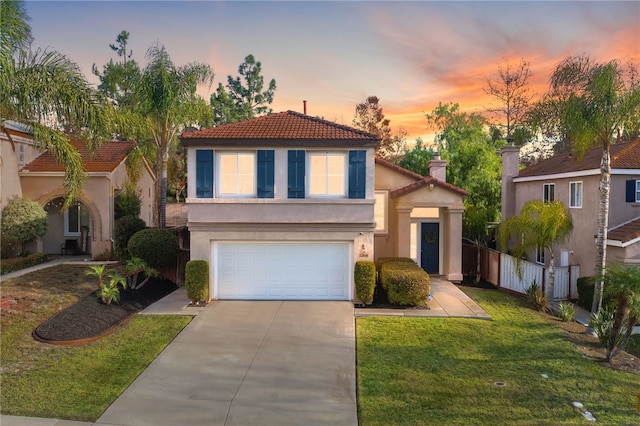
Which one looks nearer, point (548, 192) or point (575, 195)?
point (575, 195)

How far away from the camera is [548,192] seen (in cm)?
2006

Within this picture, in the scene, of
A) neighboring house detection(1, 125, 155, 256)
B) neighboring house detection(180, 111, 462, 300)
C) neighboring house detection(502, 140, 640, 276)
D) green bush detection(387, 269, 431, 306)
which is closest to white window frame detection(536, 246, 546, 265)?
neighboring house detection(502, 140, 640, 276)

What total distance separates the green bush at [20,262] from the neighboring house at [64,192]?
62.3 inches

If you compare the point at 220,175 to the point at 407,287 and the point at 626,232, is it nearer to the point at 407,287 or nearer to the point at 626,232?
the point at 407,287

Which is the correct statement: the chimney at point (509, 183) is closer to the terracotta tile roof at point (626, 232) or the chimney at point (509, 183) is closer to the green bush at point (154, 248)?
the terracotta tile roof at point (626, 232)

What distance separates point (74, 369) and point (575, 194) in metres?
18.4

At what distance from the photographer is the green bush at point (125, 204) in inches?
828

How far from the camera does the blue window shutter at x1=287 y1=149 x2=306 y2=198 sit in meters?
14.2

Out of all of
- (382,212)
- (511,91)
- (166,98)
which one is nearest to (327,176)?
(382,212)

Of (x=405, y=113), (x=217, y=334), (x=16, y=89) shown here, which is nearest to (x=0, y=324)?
(x=217, y=334)

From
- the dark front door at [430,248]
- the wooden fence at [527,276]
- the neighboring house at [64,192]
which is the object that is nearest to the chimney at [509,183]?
→ the wooden fence at [527,276]

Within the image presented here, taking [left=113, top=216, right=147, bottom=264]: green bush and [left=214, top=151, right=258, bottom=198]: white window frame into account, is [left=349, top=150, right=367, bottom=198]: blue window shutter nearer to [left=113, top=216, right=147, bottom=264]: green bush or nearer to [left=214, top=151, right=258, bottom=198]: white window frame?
[left=214, top=151, right=258, bottom=198]: white window frame

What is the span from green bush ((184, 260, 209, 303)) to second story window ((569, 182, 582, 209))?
14.7 m

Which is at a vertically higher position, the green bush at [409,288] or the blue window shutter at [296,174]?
the blue window shutter at [296,174]
